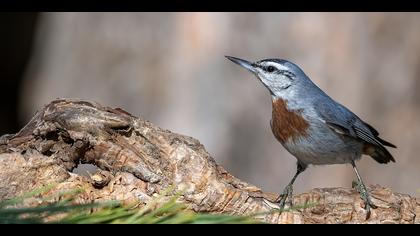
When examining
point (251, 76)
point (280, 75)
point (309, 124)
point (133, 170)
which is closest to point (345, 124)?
point (309, 124)

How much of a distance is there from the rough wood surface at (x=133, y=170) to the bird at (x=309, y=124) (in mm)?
1079

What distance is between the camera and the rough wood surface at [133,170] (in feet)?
7.88

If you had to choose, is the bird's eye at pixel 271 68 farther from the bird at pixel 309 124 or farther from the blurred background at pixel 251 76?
the blurred background at pixel 251 76

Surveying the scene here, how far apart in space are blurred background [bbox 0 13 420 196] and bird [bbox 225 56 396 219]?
7.23ft

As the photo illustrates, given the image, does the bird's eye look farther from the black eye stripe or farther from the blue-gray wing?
the blue-gray wing

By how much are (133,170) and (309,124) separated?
1.55 m

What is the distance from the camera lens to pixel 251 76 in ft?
20.9

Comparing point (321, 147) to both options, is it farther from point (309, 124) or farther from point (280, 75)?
point (280, 75)

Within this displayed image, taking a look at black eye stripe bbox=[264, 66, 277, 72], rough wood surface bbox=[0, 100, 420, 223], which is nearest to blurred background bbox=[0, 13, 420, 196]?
black eye stripe bbox=[264, 66, 277, 72]

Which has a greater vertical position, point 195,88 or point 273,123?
point 195,88
